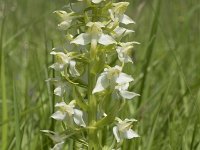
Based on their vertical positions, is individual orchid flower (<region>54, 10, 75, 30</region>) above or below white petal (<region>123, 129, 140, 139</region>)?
above

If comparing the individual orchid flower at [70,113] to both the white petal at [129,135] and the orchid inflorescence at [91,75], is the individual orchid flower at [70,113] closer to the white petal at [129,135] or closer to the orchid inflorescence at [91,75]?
the orchid inflorescence at [91,75]

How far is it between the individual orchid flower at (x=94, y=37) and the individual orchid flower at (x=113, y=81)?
79 millimetres

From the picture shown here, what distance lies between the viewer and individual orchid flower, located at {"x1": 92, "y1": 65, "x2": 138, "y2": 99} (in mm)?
1385

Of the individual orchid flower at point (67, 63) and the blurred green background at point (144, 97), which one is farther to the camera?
the blurred green background at point (144, 97)

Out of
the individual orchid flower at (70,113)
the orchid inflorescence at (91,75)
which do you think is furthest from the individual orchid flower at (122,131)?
the individual orchid flower at (70,113)

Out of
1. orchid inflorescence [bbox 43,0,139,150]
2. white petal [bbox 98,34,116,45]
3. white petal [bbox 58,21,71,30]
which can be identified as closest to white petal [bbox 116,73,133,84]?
orchid inflorescence [bbox 43,0,139,150]

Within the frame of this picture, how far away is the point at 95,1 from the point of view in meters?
1.37

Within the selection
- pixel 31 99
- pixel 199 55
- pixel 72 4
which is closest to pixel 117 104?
pixel 72 4

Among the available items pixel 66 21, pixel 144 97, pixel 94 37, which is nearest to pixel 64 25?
pixel 66 21

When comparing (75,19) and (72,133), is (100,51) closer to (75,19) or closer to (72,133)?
(75,19)

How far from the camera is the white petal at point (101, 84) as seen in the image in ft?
4.51

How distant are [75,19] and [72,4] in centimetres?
4

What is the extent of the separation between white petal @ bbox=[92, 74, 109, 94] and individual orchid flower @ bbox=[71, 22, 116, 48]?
0.09 meters

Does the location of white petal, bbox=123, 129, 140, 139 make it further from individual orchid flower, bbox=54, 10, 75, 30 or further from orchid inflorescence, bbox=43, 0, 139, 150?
individual orchid flower, bbox=54, 10, 75, 30
